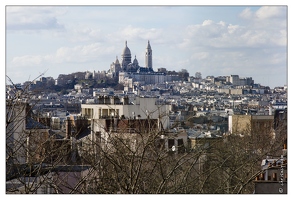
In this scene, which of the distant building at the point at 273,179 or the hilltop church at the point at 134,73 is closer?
the distant building at the point at 273,179

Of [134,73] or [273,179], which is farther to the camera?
[134,73]

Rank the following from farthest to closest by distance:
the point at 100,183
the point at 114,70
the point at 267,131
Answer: the point at 114,70 < the point at 267,131 < the point at 100,183

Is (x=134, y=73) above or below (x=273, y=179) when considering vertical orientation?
below

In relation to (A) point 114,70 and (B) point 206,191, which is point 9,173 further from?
(A) point 114,70

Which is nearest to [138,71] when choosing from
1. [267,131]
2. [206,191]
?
[267,131]

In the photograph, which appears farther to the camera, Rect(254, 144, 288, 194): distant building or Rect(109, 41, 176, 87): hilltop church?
Rect(109, 41, 176, 87): hilltop church

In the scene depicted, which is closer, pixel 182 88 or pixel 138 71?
pixel 182 88
